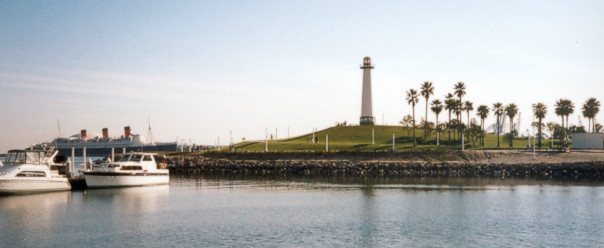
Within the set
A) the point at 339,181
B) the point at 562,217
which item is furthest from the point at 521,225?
the point at 339,181

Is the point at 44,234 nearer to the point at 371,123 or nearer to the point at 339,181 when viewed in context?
the point at 339,181

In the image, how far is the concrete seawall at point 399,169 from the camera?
92688 mm

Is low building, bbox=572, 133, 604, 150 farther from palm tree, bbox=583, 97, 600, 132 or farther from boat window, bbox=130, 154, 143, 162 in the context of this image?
boat window, bbox=130, 154, 143, 162

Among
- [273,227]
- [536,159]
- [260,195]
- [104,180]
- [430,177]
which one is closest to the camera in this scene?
[273,227]

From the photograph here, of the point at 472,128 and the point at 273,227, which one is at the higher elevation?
the point at 472,128

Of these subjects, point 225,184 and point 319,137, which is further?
point 319,137

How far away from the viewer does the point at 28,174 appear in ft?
202

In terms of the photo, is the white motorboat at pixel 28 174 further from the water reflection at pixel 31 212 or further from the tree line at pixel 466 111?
the tree line at pixel 466 111

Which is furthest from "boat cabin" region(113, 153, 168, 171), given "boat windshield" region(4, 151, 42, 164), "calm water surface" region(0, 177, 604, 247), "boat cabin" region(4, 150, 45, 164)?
"boat windshield" region(4, 151, 42, 164)

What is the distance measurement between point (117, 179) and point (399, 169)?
4878 centimetres

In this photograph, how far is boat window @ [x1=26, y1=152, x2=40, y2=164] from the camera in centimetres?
6262

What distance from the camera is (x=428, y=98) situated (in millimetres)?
124250

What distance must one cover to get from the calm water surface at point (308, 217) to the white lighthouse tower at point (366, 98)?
80705 mm

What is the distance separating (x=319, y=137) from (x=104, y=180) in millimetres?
80616
